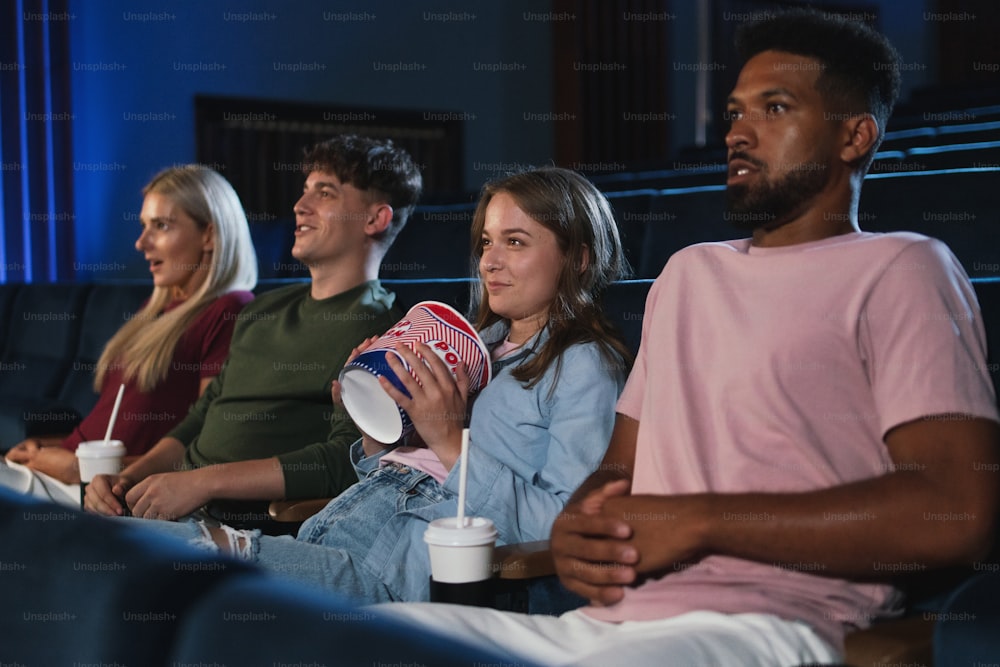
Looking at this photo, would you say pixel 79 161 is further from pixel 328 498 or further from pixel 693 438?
pixel 693 438

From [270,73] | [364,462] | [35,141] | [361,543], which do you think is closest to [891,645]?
[361,543]

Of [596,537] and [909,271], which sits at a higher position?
[909,271]

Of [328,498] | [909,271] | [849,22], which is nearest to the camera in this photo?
[909,271]

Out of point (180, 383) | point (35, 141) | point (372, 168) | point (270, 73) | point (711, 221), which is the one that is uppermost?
point (270, 73)

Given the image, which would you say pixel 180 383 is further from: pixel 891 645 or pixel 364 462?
pixel 891 645

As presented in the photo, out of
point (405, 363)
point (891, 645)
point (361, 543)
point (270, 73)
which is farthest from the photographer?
point (270, 73)

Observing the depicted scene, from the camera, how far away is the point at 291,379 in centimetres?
208

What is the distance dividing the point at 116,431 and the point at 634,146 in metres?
5.65

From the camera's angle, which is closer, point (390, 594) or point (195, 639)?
point (195, 639)

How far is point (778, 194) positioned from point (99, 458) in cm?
140

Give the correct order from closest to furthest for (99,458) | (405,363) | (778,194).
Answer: (778,194), (405,363), (99,458)

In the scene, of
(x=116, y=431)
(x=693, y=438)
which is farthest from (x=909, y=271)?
(x=116, y=431)

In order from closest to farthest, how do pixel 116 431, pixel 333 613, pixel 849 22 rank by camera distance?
pixel 333 613
pixel 849 22
pixel 116 431

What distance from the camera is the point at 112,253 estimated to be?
5875mm
